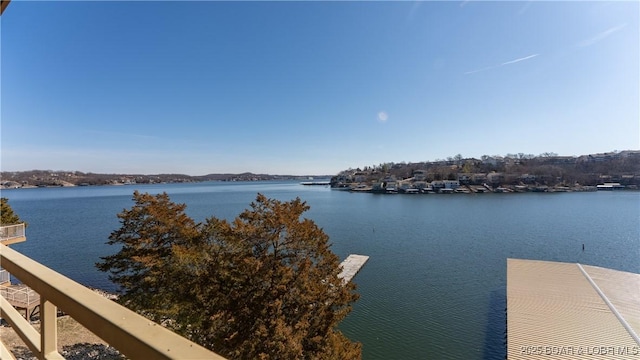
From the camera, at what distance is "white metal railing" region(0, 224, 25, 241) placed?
10.8 m

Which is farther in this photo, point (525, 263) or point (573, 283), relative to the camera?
point (525, 263)

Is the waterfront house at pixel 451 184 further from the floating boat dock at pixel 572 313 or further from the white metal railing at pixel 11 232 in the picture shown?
the white metal railing at pixel 11 232

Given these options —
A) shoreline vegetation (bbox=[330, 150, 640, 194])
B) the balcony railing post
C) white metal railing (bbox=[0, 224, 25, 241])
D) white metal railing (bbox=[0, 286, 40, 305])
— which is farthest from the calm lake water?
shoreline vegetation (bbox=[330, 150, 640, 194])

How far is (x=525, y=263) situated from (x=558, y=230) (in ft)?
58.7

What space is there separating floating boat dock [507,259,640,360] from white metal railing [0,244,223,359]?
500 inches

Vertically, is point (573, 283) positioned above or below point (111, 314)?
below

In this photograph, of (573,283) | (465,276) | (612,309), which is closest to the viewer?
Answer: (612,309)

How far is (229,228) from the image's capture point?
30.2ft

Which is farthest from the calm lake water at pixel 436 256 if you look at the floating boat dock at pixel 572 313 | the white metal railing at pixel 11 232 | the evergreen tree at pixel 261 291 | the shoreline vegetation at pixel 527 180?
the shoreline vegetation at pixel 527 180

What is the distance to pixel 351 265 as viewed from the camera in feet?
72.2

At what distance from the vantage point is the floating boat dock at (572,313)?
10.5m

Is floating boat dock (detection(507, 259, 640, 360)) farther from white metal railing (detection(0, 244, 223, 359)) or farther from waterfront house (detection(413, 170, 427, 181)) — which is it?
waterfront house (detection(413, 170, 427, 181))

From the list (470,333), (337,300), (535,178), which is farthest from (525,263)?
(535,178)

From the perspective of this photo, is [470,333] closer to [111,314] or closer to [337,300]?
[337,300]
